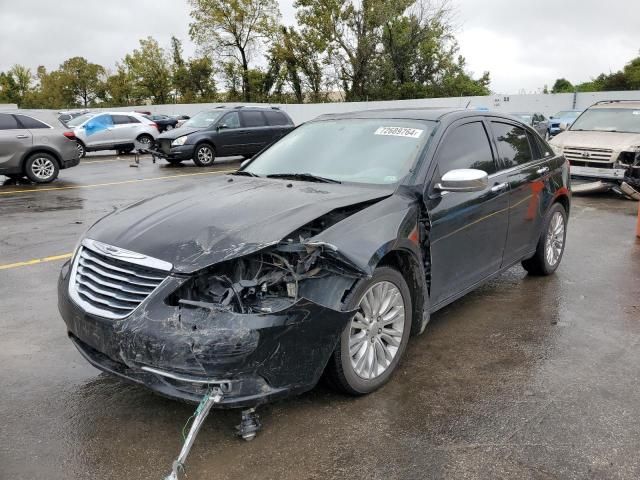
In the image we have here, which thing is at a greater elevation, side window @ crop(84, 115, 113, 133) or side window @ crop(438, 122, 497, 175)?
side window @ crop(84, 115, 113, 133)

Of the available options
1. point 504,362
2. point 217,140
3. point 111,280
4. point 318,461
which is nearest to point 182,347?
point 111,280

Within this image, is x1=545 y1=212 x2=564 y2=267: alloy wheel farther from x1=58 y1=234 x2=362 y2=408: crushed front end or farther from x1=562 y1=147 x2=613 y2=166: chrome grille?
x1=562 y1=147 x2=613 y2=166: chrome grille

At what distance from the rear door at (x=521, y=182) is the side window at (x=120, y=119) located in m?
18.3

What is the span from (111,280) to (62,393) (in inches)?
38.9

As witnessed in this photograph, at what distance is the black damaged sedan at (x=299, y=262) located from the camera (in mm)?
2684

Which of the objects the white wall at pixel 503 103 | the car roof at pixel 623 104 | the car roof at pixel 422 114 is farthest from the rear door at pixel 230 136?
the white wall at pixel 503 103

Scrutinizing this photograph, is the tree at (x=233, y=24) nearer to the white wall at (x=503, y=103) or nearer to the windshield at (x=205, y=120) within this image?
the white wall at (x=503, y=103)

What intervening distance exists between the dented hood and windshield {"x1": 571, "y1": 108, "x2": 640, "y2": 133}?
9.89 m

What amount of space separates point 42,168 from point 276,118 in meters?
7.60

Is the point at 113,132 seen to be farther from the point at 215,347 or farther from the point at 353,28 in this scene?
the point at 353,28

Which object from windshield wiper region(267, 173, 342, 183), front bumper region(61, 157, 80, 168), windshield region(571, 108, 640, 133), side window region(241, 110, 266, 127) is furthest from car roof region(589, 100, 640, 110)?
front bumper region(61, 157, 80, 168)

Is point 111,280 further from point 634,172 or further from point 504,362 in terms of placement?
point 634,172

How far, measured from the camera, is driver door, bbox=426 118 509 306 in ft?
12.5

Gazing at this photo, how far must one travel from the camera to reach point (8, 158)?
12.5 m
